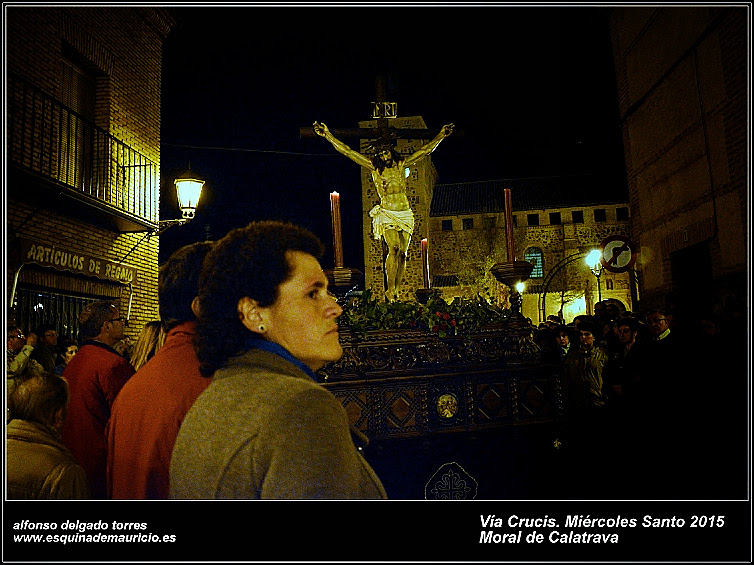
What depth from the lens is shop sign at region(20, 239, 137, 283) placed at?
6031 mm

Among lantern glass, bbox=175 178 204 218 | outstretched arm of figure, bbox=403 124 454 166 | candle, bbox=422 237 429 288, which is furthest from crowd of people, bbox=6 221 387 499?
lantern glass, bbox=175 178 204 218

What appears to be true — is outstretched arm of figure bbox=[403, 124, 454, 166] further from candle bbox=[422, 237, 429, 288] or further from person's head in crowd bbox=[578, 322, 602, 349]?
person's head in crowd bbox=[578, 322, 602, 349]

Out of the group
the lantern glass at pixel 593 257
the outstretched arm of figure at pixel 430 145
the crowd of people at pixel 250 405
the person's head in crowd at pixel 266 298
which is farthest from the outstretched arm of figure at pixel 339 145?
the lantern glass at pixel 593 257

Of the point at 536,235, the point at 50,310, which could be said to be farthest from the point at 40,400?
the point at 536,235

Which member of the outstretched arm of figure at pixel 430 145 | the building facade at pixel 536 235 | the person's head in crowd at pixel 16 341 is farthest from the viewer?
the building facade at pixel 536 235

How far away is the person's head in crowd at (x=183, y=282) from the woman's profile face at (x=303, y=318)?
798 millimetres

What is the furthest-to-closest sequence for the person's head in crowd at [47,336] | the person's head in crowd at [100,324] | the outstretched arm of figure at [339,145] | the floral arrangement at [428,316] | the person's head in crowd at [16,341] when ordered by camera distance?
the person's head in crowd at [47,336], the outstretched arm of figure at [339,145], the person's head in crowd at [16,341], the floral arrangement at [428,316], the person's head in crowd at [100,324]

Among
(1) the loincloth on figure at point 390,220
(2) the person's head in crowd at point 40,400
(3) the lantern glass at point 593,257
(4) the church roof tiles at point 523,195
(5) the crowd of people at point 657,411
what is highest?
(4) the church roof tiles at point 523,195

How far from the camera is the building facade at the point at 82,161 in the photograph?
20.0 ft

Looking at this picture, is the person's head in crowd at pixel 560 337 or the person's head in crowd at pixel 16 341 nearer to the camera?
the person's head in crowd at pixel 16 341

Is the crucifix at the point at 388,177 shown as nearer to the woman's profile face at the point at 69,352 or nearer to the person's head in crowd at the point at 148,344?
the person's head in crowd at the point at 148,344

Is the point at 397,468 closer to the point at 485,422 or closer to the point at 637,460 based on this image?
the point at 485,422

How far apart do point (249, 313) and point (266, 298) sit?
70 millimetres

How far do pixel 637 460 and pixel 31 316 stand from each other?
20.3 ft
